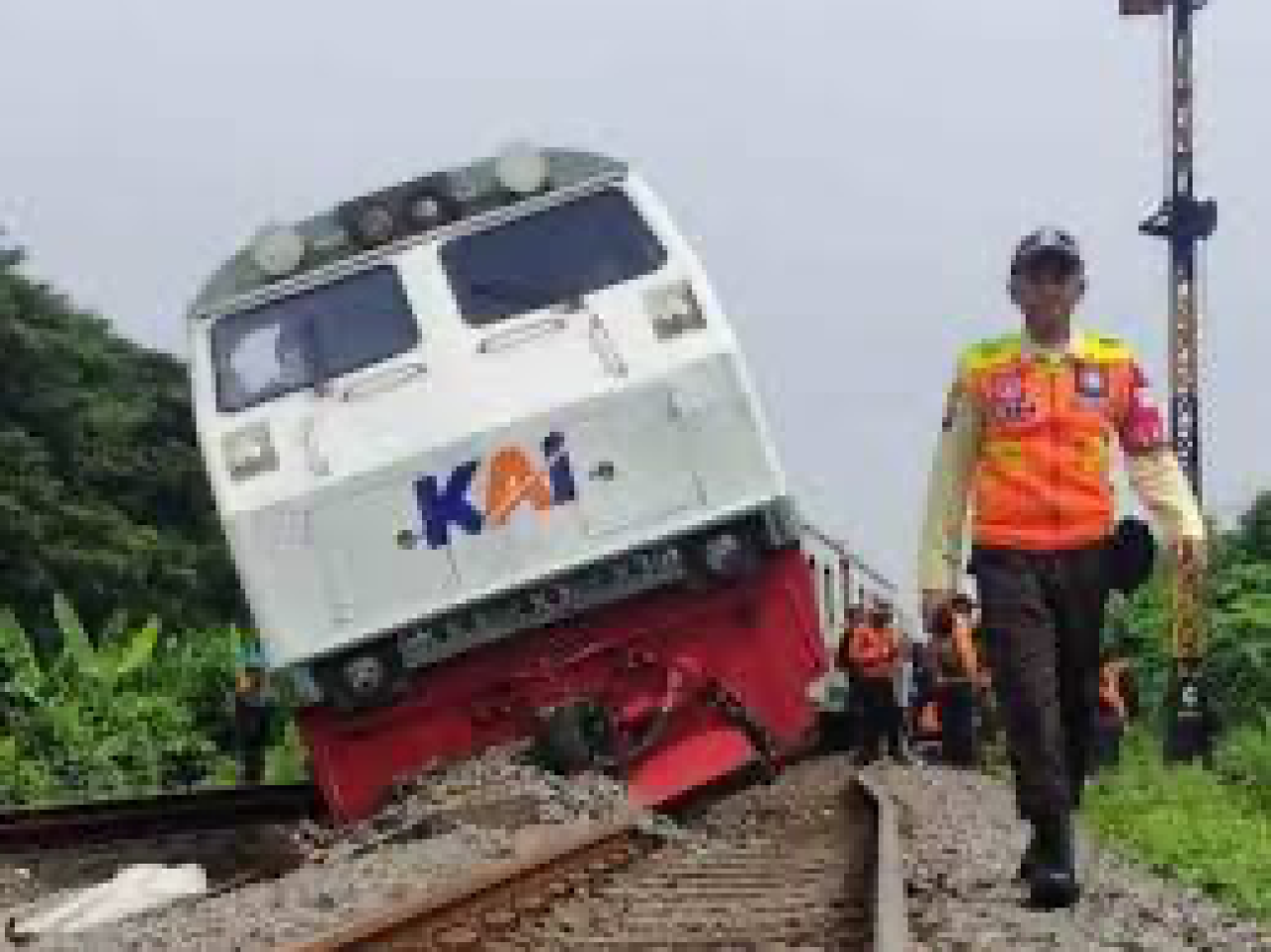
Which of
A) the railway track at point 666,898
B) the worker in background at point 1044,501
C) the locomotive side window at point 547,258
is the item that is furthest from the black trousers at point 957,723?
the worker in background at point 1044,501

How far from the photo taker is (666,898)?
689cm

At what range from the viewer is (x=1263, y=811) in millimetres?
16438

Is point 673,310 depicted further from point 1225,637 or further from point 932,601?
point 1225,637

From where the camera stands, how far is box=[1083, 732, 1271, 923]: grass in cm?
874

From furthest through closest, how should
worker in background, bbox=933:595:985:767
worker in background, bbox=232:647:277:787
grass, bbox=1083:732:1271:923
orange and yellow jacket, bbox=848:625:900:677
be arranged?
worker in background, bbox=232:647:277:787
worker in background, bbox=933:595:985:767
orange and yellow jacket, bbox=848:625:900:677
grass, bbox=1083:732:1271:923

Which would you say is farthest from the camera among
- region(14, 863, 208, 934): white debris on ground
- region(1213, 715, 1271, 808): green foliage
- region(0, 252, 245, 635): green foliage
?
region(0, 252, 245, 635): green foliage

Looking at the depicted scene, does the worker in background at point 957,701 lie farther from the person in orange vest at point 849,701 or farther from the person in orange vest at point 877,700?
the person in orange vest at point 849,701

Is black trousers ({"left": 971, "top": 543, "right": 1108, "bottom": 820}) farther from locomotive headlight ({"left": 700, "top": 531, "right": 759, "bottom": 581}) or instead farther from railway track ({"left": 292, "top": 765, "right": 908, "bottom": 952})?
locomotive headlight ({"left": 700, "top": 531, "right": 759, "bottom": 581})

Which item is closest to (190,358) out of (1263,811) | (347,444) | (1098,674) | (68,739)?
(347,444)

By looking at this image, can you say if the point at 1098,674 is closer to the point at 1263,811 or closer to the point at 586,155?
the point at 586,155

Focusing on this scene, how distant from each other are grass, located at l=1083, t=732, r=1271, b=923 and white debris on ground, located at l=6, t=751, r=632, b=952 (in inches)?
84.6

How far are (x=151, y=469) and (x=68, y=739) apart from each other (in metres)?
15.1

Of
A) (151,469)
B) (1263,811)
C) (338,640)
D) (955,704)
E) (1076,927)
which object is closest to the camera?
(1076,927)

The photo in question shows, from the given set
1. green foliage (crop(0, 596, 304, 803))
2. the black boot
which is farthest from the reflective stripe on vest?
green foliage (crop(0, 596, 304, 803))
